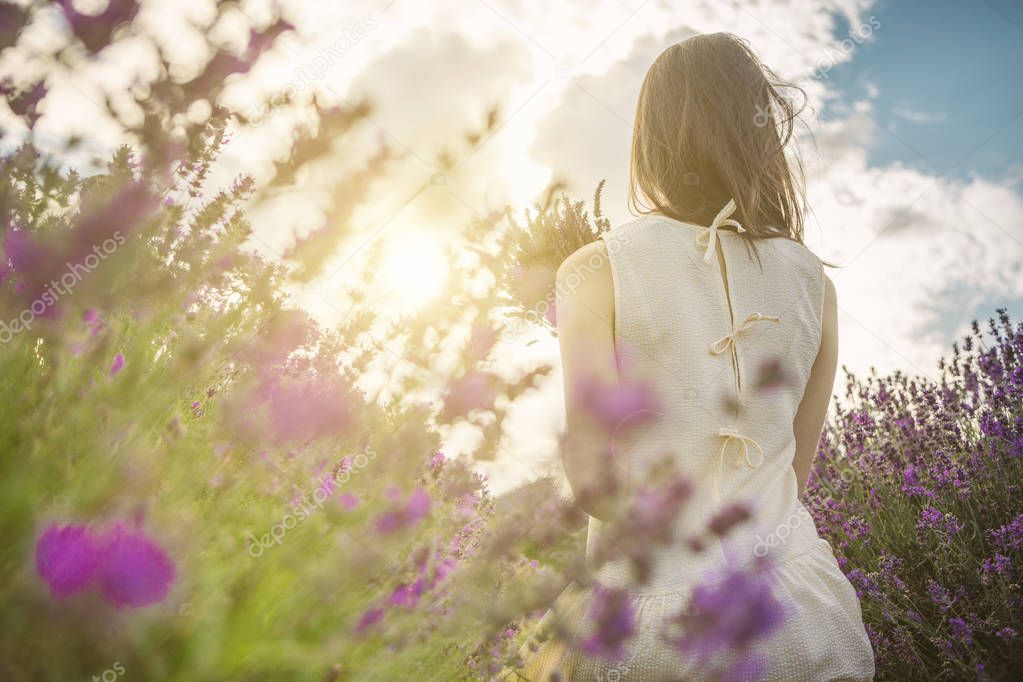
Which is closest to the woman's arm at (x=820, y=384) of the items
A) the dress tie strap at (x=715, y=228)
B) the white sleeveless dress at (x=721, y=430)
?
the white sleeveless dress at (x=721, y=430)

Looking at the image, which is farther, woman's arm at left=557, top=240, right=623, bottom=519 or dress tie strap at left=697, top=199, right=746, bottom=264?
dress tie strap at left=697, top=199, right=746, bottom=264

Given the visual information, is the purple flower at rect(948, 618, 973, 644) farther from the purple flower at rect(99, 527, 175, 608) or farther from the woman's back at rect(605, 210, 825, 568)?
the purple flower at rect(99, 527, 175, 608)

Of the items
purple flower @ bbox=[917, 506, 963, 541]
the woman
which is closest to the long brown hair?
the woman

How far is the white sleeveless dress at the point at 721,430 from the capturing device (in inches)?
41.6

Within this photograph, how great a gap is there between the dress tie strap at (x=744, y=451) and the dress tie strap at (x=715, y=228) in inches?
12.4

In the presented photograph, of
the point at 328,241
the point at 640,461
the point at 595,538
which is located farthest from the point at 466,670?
the point at 328,241

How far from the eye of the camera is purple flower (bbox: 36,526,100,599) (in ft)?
2.21

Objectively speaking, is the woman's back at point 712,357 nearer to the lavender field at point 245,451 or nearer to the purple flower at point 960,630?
the lavender field at point 245,451

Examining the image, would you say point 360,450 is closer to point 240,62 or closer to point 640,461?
point 640,461

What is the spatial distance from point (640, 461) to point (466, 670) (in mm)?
510

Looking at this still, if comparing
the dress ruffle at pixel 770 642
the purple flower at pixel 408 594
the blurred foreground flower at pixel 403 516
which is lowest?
the dress ruffle at pixel 770 642

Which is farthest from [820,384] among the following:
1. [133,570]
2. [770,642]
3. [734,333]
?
[133,570]

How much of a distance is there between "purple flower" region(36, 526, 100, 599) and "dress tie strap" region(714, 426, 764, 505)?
2.94 ft

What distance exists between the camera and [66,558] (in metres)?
0.68
